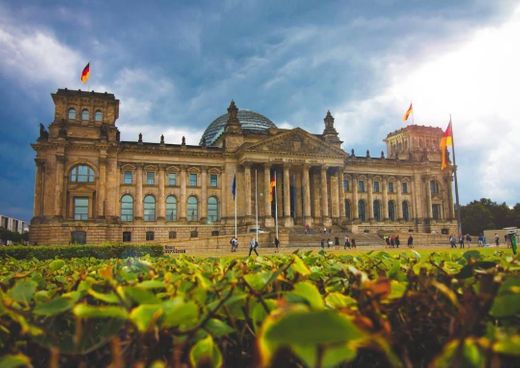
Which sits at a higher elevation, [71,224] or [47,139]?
[47,139]

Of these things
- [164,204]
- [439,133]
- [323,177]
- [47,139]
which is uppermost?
[439,133]

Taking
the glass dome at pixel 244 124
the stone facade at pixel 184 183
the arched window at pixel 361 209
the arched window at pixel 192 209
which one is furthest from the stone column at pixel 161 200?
the arched window at pixel 361 209

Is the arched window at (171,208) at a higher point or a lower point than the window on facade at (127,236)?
higher

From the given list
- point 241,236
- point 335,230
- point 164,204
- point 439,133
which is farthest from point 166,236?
point 439,133

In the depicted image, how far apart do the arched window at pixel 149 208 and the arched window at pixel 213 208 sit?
8.14m

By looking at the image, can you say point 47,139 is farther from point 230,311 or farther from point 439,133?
point 439,133

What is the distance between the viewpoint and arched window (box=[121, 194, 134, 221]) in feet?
181

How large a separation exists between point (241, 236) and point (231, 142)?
1639cm

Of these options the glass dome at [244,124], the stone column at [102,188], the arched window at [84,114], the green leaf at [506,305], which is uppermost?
the glass dome at [244,124]

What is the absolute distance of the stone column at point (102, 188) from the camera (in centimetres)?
5238

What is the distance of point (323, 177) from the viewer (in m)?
61.2

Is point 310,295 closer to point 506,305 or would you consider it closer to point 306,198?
point 506,305

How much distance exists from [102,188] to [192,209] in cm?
1287

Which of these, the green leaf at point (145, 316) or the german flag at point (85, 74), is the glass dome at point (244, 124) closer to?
the german flag at point (85, 74)
